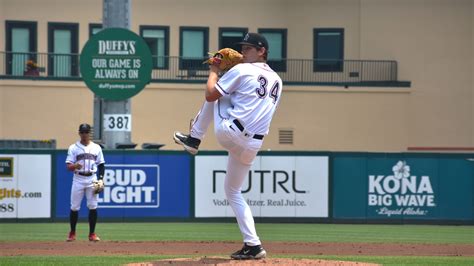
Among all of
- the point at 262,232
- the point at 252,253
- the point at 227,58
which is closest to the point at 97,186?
the point at 262,232

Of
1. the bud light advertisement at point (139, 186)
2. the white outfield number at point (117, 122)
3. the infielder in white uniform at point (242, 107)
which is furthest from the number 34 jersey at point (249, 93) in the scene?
the bud light advertisement at point (139, 186)

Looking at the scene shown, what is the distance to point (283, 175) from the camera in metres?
23.9

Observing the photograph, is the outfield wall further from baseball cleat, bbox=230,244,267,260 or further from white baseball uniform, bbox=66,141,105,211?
baseball cleat, bbox=230,244,267,260

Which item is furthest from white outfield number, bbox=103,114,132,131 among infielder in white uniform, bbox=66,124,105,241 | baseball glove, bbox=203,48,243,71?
baseball glove, bbox=203,48,243,71

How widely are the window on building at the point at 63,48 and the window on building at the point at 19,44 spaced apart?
1.78 ft

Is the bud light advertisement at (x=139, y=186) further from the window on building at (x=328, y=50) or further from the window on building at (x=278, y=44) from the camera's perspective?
the window on building at (x=328, y=50)

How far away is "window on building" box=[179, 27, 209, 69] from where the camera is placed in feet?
124

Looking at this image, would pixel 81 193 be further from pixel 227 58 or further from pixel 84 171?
pixel 227 58

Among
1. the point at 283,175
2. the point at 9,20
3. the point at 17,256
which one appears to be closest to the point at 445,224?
the point at 283,175

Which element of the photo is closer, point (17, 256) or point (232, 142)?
point (232, 142)

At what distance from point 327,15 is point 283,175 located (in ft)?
49.6

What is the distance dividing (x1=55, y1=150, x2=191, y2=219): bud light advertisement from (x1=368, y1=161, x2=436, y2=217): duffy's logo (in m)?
4.23

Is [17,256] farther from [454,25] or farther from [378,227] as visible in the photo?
[454,25]

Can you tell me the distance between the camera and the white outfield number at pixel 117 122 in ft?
75.7
